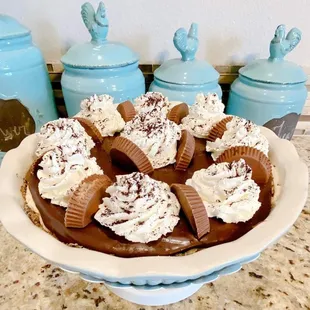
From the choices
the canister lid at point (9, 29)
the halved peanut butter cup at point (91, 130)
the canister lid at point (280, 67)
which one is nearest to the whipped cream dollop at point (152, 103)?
the halved peanut butter cup at point (91, 130)

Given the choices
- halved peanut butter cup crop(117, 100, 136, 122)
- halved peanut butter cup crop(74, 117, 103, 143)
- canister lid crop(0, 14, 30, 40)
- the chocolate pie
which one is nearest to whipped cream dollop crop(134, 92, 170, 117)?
halved peanut butter cup crop(117, 100, 136, 122)

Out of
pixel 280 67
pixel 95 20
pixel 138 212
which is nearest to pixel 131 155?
pixel 138 212

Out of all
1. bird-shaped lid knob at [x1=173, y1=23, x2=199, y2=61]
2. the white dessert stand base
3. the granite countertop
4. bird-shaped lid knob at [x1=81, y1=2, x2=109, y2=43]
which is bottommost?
the granite countertop

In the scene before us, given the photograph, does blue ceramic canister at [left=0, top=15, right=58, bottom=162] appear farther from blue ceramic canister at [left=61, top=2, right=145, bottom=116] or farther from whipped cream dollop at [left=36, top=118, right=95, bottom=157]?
whipped cream dollop at [left=36, top=118, right=95, bottom=157]

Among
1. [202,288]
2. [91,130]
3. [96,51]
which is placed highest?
[96,51]

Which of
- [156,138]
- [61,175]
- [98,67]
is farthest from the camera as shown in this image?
[98,67]

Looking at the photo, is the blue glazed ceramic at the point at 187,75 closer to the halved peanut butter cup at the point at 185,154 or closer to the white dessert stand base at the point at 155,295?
the halved peanut butter cup at the point at 185,154

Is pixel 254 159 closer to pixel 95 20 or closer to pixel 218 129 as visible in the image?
pixel 218 129
